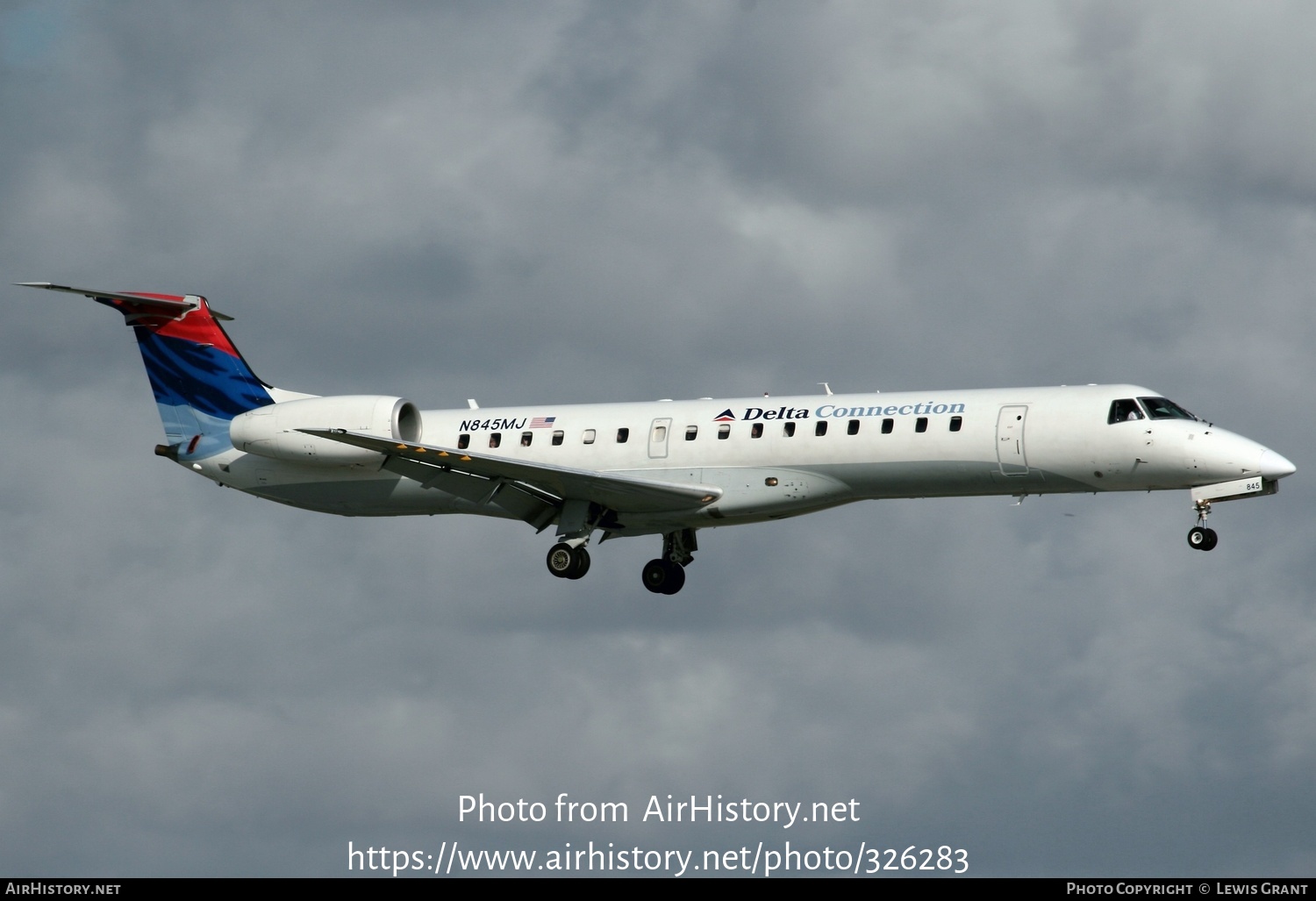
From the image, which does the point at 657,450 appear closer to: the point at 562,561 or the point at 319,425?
the point at 562,561

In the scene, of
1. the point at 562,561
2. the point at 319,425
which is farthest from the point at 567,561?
the point at 319,425

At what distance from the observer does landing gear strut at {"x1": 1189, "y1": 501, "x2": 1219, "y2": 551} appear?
38.3 m

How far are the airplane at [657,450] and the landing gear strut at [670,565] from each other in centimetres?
4

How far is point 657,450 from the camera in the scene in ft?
137

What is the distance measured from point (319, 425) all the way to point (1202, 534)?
19.1 meters

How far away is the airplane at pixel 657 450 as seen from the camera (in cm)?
3856

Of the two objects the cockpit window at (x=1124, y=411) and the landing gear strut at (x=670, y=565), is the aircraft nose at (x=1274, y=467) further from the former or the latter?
the landing gear strut at (x=670, y=565)

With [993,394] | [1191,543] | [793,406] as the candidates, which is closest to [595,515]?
[793,406]

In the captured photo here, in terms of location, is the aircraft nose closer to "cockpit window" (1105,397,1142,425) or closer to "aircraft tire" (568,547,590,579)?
"cockpit window" (1105,397,1142,425)

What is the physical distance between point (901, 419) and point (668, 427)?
5257 mm

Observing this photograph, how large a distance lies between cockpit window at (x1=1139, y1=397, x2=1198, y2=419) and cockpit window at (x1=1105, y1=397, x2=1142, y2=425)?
22 cm

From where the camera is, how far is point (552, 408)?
43.8m

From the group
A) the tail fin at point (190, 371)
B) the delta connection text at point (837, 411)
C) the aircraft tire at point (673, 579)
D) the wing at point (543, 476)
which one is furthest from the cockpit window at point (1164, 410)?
the tail fin at point (190, 371)

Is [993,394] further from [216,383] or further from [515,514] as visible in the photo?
[216,383]
